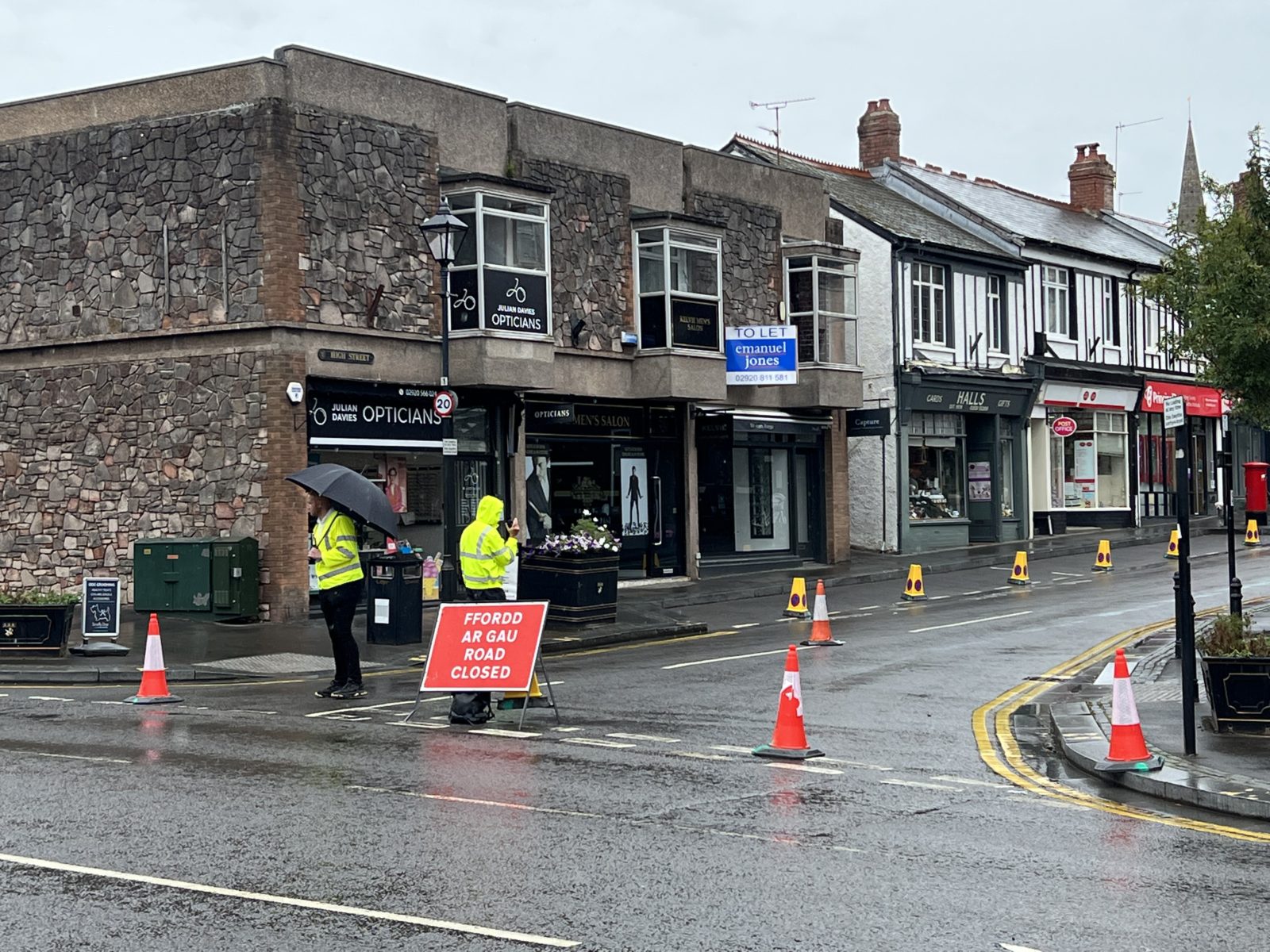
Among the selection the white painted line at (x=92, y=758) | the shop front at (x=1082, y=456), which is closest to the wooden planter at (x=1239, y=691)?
the white painted line at (x=92, y=758)

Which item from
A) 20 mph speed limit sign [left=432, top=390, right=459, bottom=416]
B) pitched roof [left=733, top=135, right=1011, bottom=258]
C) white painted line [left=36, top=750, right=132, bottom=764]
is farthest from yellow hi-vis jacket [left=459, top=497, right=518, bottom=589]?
pitched roof [left=733, top=135, right=1011, bottom=258]

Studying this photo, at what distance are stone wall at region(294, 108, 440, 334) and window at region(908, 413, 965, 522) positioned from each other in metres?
15.9

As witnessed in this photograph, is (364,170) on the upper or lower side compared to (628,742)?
upper

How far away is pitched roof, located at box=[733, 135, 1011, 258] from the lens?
122 ft

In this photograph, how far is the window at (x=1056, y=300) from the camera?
4166 centimetres

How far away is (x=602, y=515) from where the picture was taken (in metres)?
29.3

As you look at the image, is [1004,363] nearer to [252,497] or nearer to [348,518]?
[252,497]

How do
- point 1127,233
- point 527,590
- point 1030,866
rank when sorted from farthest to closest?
1. point 1127,233
2. point 527,590
3. point 1030,866

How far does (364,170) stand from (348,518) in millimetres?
10922

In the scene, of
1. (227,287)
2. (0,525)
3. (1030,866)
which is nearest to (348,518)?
(1030,866)

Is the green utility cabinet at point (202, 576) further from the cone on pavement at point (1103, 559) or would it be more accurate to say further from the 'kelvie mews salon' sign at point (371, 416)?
the cone on pavement at point (1103, 559)

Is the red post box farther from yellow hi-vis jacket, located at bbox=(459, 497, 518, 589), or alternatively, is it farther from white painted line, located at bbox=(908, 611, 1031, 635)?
yellow hi-vis jacket, located at bbox=(459, 497, 518, 589)

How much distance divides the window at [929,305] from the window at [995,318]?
214 centimetres

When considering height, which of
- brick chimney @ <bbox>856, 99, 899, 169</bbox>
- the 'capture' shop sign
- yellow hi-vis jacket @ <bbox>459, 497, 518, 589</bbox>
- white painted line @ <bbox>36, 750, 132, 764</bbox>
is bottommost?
white painted line @ <bbox>36, 750, 132, 764</bbox>
